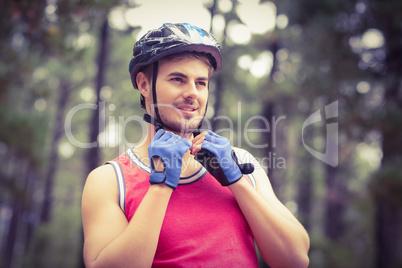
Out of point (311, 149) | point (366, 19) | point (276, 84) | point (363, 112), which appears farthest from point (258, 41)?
point (311, 149)

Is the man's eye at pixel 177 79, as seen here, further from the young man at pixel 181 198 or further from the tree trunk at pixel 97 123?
the tree trunk at pixel 97 123

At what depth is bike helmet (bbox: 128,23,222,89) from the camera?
245 cm

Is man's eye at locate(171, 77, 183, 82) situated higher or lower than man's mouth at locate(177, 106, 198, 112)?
higher

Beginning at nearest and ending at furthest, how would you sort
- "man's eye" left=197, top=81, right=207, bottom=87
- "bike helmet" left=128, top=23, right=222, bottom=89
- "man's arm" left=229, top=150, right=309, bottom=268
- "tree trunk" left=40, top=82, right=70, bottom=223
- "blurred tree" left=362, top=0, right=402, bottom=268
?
"man's arm" left=229, top=150, right=309, bottom=268
"bike helmet" left=128, top=23, right=222, bottom=89
"man's eye" left=197, top=81, right=207, bottom=87
"blurred tree" left=362, top=0, right=402, bottom=268
"tree trunk" left=40, top=82, right=70, bottom=223

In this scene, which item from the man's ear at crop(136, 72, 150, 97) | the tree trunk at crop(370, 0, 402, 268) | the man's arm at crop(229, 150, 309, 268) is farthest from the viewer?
the tree trunk at crop(370, 0, 402, 268)

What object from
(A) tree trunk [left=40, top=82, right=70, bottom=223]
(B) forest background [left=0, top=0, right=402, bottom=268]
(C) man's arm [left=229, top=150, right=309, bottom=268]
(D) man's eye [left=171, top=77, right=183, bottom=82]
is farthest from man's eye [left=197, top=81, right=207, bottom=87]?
(A) tree trunk [left=40, top=82, right=70, bottom=223]

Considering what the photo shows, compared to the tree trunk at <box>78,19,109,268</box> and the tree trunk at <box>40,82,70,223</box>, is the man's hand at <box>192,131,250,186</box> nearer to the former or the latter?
the tree trunk at <box>78,19,109,268</box>

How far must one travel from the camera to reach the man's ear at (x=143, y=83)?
275 centimetres

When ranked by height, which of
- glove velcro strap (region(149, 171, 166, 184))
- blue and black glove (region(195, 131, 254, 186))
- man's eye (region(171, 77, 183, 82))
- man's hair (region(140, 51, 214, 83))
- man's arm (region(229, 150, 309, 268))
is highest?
man's hair (region(140, 51, 214, 83))

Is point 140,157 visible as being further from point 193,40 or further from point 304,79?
point 304,79

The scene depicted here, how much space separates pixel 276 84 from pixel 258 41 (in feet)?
7.54

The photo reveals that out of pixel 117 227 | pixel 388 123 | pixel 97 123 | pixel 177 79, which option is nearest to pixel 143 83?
pixel 177 79

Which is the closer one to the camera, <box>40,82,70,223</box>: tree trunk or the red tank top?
the red tank top

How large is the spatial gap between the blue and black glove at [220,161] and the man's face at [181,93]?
0.27 meters
